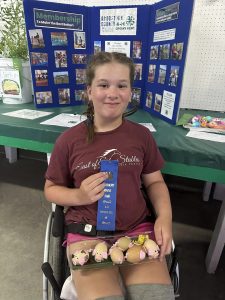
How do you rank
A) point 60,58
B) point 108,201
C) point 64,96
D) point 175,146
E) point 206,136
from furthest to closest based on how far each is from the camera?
point 64,96
point 60,58
point 206,136
point 175,146
point 108,201

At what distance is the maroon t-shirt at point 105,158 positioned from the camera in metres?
0.84

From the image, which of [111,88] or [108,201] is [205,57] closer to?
[111,88]

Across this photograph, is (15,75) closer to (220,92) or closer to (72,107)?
(72,107)

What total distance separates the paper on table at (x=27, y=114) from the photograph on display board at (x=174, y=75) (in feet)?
2.35

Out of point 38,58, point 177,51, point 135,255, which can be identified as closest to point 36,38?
point 38,58

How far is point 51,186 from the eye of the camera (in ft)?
2.89

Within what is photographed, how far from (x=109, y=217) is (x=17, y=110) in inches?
38.7

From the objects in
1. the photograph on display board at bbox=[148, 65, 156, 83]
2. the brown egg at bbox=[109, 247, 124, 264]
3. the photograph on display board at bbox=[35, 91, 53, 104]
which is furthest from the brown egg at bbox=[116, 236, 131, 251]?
the photograph on display board at bbox=[35, 91, 53, 104]

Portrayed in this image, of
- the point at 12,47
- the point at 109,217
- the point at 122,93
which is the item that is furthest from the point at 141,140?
the point at 12,47

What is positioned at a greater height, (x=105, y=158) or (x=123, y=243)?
(x=105, y=158)

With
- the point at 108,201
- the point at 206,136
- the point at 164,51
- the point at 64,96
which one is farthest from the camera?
the point at 64,96

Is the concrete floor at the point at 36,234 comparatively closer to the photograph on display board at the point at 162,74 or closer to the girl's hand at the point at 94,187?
the girl's hand at the point at 94,187

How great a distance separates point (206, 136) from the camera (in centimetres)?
114

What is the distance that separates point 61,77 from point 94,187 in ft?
3.24
